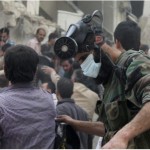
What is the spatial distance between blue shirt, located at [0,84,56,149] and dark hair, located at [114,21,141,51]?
0.69 m

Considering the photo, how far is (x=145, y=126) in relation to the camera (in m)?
2.63

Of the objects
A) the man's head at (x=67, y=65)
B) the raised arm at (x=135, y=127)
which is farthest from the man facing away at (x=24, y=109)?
the man's head at (x=67, y=65)

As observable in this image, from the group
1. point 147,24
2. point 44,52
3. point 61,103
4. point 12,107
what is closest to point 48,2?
point 147,24

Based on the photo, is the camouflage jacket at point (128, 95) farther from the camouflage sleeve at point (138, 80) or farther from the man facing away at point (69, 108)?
the man facing away at point (69, 108)

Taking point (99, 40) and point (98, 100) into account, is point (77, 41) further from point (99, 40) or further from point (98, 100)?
point (98, 100)

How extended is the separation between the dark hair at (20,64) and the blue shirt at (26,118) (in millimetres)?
62

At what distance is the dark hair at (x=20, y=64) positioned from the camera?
3473 mm

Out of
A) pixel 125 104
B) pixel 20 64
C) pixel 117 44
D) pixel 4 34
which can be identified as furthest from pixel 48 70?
pixel 125 104

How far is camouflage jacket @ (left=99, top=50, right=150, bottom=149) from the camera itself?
9.25 feet

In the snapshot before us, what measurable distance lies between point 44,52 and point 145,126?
21.9ft

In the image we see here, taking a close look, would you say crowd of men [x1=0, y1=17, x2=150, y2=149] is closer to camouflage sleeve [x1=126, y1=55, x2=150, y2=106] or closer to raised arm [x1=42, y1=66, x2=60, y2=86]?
camouflage sleeve [x1=126, y1=55, x2=150, y2=106]

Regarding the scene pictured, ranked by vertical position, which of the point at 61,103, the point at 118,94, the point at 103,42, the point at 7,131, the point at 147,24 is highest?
the point at 103,42

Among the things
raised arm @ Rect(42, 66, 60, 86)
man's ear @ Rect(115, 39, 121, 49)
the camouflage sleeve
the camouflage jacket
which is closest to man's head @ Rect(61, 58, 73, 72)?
raised arm @ Rect(42, 66, 60, 86)

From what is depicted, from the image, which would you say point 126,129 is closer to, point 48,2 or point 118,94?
point 118,94
